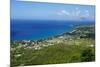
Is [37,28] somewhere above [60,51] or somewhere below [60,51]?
above

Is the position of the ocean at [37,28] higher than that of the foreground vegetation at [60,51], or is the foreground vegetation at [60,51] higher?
the ocean at [37,28]

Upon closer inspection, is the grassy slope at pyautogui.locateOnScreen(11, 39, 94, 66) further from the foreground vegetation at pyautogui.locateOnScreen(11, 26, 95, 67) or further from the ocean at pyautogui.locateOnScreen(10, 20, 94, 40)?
the ocean at pyautogui.locateOnScreen(10, 20, 94, 40)

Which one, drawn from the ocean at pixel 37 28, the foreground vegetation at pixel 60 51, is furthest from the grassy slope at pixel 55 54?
the ocean at pixel 37 28

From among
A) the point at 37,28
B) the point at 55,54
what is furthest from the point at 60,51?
the point at 37,28

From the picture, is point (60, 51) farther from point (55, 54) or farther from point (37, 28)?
point (37, 28)

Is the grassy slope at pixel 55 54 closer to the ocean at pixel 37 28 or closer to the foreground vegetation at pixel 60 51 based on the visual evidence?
the foreground vegetation at pixel 60 51
